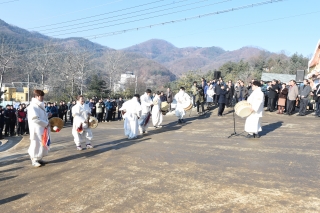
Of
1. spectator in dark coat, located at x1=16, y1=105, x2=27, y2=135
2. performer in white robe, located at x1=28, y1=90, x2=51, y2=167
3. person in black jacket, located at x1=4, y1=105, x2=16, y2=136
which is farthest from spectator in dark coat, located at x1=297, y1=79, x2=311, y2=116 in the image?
person in black jacket, located at x1=4, y1=105, x2=16, y2=136

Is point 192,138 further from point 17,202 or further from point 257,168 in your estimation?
point 17,202

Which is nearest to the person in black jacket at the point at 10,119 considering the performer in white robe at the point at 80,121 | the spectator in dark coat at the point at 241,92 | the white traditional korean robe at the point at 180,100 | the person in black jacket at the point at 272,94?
the performer in white robe at the point at 80,121

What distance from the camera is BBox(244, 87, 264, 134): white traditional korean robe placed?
28.6ft

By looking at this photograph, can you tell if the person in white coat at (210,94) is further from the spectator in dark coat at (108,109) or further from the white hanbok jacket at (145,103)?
the white hanbok jacket at (145,103)

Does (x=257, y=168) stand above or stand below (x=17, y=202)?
above

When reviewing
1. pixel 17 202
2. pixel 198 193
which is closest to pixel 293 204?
pixel 198 193

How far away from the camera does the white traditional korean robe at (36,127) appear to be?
676 cm

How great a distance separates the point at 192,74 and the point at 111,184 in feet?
103

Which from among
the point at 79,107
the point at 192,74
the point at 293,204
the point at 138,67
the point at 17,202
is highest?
the point at 138,67

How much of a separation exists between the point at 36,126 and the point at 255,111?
614 cm

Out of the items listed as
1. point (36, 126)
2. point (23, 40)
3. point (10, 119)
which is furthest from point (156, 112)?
point (23, 40)

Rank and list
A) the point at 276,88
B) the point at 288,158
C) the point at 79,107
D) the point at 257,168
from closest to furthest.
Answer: the point at 257,168 → the point at 288,158 → the point at 79,107 → the point at 276,88

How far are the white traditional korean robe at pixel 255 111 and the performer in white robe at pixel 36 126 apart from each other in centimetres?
588

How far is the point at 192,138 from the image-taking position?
9.75 meters
